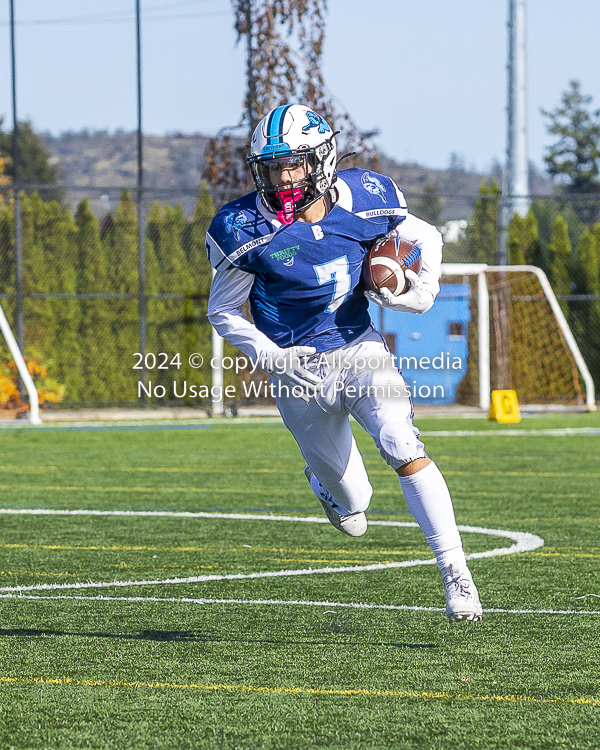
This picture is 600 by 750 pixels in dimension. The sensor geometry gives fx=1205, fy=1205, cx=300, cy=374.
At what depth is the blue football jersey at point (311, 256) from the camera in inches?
185

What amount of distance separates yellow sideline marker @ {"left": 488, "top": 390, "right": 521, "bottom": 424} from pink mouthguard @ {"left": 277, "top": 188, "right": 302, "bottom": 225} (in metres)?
11.1

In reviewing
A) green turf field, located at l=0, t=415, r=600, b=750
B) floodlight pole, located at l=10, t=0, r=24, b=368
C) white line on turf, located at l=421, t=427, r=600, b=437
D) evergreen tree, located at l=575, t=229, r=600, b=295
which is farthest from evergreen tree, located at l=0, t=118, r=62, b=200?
green turf field, located at l=0, t=415, r=600, b=750

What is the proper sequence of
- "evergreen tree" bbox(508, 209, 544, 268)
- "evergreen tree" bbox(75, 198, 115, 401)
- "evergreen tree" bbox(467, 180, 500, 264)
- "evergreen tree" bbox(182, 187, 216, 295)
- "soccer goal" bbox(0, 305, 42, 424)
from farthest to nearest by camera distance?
"evergreen tree" bbox(467, 180, 500, 264) < "evergreen tree" bbox(508, 209, 544, 268) < "evergreen tree" bbox(182, 187, 216, 295) < "evergreen tree" bbox(75, 198, 115, 401) < "soccer goal" bbox(0, 305, 42, 424)

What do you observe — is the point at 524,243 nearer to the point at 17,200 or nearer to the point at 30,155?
the point at 17,200

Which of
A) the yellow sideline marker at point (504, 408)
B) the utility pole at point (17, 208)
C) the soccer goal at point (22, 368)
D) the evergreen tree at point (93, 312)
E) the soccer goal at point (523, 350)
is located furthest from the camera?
the evergreen tree at point (93, 312)

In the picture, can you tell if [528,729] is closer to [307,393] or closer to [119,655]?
[119,655]

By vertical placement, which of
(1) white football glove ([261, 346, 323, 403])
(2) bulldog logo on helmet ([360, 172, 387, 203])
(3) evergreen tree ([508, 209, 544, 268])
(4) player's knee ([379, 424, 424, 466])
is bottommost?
(4) player's knee ([379, 424, 424, 466])

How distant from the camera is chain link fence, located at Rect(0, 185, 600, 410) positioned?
19141 millimetres

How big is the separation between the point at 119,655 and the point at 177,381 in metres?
15.9

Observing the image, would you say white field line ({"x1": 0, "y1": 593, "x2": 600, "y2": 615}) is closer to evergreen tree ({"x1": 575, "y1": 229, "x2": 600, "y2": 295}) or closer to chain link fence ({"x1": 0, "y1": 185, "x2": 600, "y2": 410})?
chain link fence ({"x1": 0, "y1": 185, "x2": 600, "y2": 410})

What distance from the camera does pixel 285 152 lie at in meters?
4.66

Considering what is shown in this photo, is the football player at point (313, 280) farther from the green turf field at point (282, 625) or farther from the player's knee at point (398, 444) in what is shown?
the green turf field at point (282, 625)

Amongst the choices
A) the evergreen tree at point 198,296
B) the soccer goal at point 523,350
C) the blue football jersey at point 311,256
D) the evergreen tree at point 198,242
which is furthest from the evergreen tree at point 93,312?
the blue football jersey at point 311,256

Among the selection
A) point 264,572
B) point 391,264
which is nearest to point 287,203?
point 391,264
